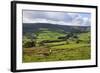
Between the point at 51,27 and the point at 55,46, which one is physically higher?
the point at 51,27

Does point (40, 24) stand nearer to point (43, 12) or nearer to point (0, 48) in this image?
point (43, 12)

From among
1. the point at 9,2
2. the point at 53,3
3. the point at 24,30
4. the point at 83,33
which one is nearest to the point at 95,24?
the point at 83,33

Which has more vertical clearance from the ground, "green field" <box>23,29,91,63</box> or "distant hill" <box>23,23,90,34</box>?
"distant hill" <box>23,23,90,34</box>

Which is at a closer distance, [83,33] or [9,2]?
[9,2]

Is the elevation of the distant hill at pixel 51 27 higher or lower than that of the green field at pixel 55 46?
higher

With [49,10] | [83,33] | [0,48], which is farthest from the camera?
[83,33]

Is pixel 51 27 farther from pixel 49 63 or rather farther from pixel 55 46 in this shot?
pixel 49 63

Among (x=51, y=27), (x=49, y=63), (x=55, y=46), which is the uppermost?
(x=51, y=27)

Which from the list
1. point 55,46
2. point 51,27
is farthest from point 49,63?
point 51,27
